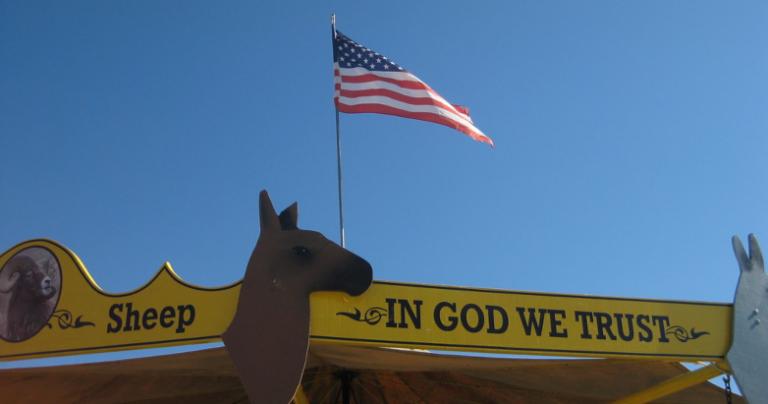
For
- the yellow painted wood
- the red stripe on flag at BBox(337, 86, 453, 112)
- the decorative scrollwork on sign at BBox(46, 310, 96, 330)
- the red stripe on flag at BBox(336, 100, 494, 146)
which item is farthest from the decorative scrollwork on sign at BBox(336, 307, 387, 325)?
the red stripe on flag at BBox(337, 86, 453, 112)

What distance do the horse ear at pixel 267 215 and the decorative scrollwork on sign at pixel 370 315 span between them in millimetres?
990

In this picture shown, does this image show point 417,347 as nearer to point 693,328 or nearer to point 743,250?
point 693,328

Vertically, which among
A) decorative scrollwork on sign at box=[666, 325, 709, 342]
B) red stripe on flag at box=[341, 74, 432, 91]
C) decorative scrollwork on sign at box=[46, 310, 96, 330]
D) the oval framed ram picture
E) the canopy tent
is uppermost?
red stripe on flag at box=[341, 74, 432, 91]

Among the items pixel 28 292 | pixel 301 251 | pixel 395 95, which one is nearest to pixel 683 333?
pixel 301 251

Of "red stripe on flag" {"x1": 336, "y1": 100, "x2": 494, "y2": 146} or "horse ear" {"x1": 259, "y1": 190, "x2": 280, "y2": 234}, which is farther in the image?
"red stripe on flag" {"x1": 336, "y1": 100, "x2": 494, "y2": 146}

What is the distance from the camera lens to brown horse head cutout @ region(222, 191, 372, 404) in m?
7.05

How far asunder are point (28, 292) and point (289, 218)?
2.81 meters

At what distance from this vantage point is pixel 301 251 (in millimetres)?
7359

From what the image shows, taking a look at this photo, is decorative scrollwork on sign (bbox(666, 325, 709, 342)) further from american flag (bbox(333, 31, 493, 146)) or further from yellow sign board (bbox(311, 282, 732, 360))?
american flag (bbox(333, 31, 493, 146))

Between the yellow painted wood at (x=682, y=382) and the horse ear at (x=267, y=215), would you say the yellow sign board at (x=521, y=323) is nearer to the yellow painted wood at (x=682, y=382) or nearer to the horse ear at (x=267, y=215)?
the yellow painted wood at (x=682, y=382)

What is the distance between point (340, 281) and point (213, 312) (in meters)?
1.20

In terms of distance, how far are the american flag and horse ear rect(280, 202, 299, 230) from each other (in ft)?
10.4

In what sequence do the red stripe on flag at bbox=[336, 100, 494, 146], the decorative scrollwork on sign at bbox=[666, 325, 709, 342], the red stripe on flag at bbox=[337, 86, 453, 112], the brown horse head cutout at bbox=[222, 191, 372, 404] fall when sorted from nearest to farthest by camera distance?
the brown horse head cutout at bbox=[222, 191, 372, 404], the decorative scrollwork on sign at bbox=[666, 325, 709, 342], the red stripe on flag at bbox=[336, 100, 494, 146], the red stripe on flag at bbox=[337, 86, 453, 112]

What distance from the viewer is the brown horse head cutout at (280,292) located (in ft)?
23.1
